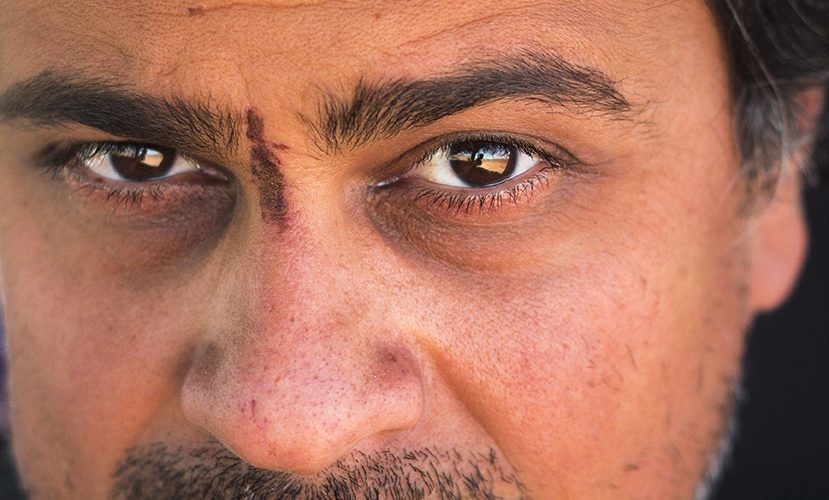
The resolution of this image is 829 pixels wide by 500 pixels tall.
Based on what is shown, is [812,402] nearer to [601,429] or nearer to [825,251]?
[825,251]

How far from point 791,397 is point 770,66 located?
1705 mm

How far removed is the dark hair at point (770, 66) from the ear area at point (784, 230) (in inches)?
1.2

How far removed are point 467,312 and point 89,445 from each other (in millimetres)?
624

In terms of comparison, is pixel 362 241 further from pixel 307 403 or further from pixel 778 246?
pixel 778 246

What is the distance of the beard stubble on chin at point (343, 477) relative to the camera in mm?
1386

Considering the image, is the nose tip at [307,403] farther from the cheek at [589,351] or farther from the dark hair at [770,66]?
the dark hair at [770,66]

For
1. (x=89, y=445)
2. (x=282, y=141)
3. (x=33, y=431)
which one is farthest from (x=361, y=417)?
(x=33, y=431)

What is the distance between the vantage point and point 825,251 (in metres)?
3.28

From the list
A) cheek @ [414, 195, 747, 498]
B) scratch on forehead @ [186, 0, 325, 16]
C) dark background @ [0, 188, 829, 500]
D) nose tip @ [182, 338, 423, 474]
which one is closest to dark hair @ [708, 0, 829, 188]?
cheek @ [414, 195, 747, 498]

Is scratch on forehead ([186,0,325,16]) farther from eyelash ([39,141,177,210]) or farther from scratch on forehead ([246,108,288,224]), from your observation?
eyelash ([39,141,177,210])

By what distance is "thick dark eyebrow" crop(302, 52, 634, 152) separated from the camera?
4.53 ft

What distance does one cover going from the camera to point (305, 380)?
1.36 meters

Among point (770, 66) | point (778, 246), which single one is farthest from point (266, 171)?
point (778, 246)

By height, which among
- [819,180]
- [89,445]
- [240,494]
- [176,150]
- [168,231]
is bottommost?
[240,494]
